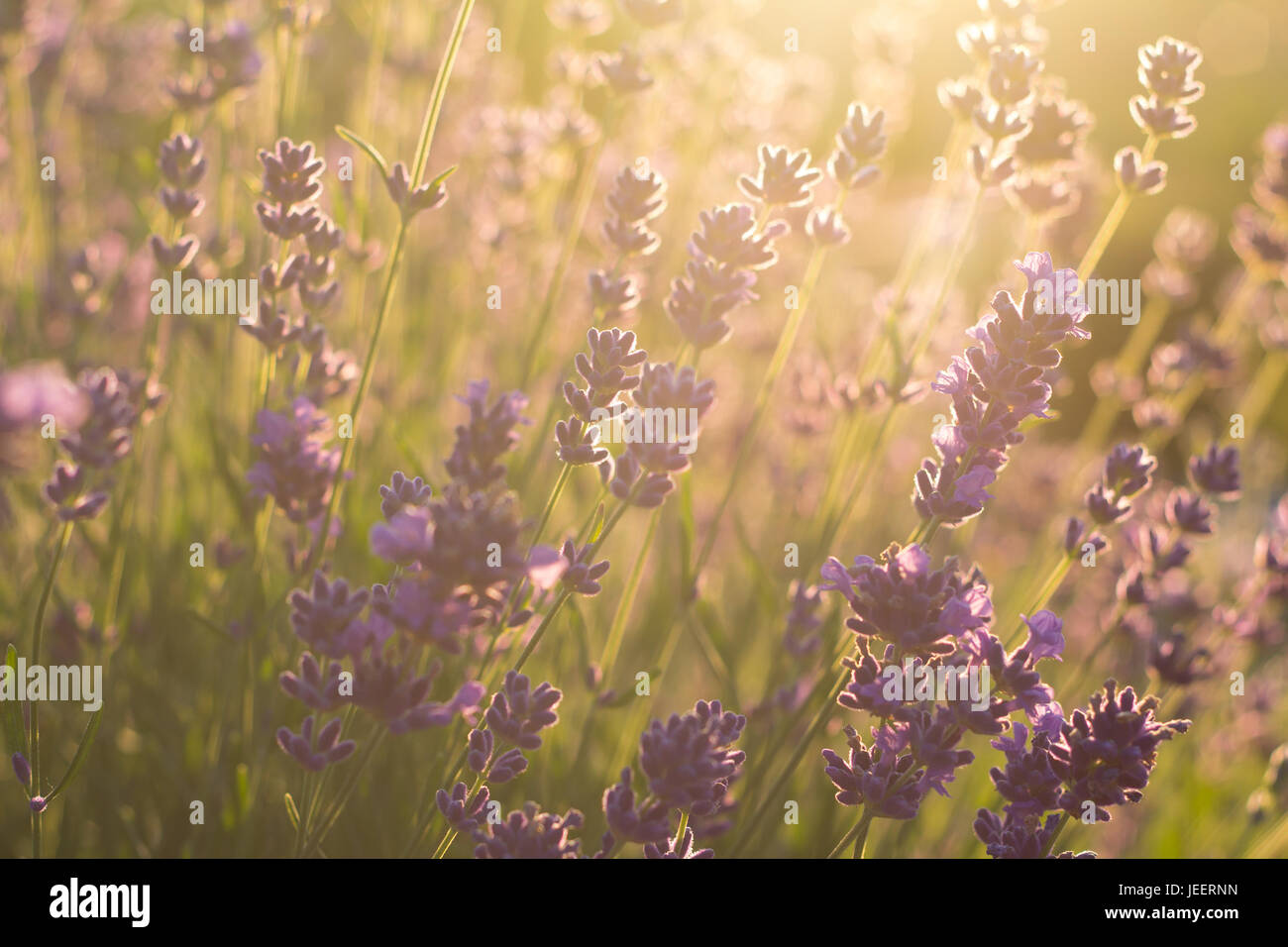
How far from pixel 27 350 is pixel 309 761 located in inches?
64.2

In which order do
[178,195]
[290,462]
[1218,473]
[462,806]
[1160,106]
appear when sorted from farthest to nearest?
1. [1218,473]
2. [1160,106]
3. [178,195]
4. [290,462]
5. [462,806]

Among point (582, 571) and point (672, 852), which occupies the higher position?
point (582, 571)

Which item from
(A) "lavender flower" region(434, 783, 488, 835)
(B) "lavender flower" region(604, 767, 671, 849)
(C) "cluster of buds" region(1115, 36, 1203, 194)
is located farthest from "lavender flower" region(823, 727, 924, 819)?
(C) "cluster of buds" region(1115, 36, 1203, 194)

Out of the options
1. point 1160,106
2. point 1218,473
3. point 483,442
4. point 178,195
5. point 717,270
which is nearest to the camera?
point 483,442

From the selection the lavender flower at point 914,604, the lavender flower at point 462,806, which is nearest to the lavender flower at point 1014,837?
the lavender flower at point 914,604

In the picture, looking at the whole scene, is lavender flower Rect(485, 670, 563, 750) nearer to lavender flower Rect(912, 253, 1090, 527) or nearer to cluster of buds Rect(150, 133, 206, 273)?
lavender flower Rect(912, 253, 1090, 527)

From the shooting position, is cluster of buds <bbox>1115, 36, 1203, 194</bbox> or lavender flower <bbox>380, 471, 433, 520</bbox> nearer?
lavender flower <bbox>380, 471, 433, 520</bbox>

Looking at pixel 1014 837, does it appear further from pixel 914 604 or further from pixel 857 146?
pixel 857 146

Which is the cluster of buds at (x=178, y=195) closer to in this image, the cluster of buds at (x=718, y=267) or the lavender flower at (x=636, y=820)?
the cluster of buds at (x=718, y=267)

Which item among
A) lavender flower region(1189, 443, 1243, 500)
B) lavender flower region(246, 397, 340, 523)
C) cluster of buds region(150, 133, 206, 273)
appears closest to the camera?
lavender flower region(246, 397, 340, 523)

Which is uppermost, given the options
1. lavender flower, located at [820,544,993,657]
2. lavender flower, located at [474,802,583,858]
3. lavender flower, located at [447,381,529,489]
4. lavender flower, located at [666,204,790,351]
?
lavender flower, located at [666,204,790,351]

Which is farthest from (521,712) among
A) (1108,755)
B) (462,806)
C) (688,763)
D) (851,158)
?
(851,158)

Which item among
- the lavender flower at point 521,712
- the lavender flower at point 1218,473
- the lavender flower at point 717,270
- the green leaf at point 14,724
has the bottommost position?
the green leaf at point 14,724

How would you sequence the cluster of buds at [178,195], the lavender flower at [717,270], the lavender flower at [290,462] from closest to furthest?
the lavender flower at [290,462] → the lavender flower at [717,270] → the cluster of buds at [178,195]
